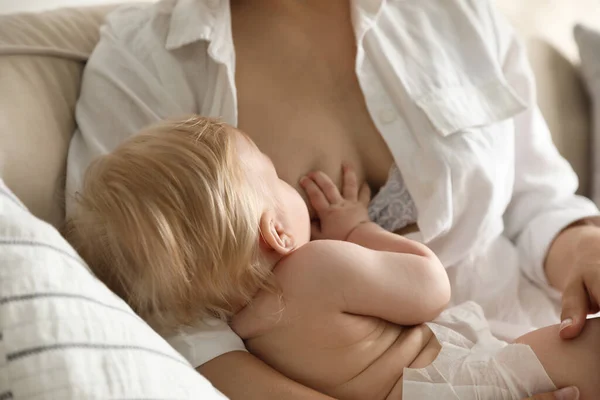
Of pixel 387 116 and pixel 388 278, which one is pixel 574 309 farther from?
pixel 387 116

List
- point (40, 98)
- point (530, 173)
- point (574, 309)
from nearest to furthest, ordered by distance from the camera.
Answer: point (574, 309) → point (40, 98) → point (530, 173)

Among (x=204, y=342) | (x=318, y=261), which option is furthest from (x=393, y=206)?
(x=204, y=342)

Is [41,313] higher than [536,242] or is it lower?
higher

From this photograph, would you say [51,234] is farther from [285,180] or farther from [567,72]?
[567,72]

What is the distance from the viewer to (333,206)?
1005mm

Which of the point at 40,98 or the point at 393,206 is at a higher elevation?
the point at 40,98

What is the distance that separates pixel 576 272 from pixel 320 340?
1.35 ft

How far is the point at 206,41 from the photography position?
1066mm

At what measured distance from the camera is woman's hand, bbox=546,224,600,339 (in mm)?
839

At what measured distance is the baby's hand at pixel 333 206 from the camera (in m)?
1.00

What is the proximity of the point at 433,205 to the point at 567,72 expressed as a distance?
0.80 m

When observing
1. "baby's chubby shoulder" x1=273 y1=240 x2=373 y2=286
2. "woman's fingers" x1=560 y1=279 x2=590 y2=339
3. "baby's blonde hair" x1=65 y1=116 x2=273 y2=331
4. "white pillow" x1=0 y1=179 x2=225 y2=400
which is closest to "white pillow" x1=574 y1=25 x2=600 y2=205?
"woman's fingers" x1=560 y1=279 x2=590 y2=339

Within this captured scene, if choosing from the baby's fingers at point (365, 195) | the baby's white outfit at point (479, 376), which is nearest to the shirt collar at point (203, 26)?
the baby's fingers at point (365, 195)

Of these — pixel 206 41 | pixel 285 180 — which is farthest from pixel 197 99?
pixel 285 180
